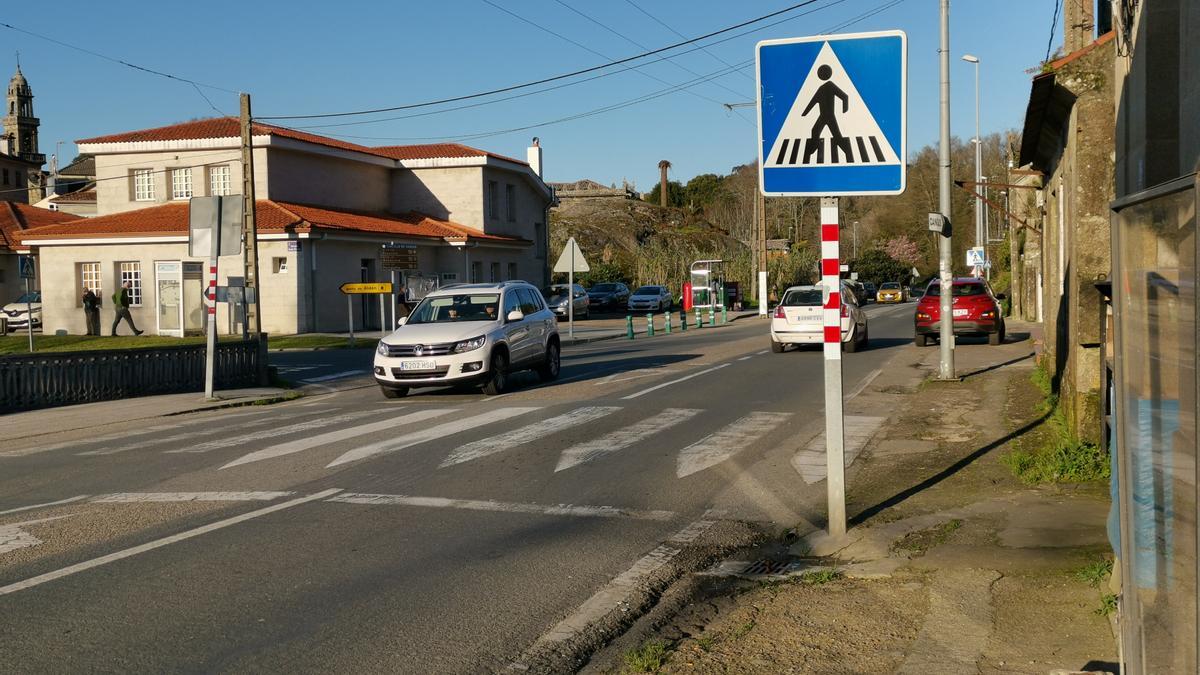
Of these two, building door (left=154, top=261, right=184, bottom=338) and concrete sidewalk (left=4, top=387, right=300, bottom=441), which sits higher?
building door (left=154, top=261, right=184, bottom=338)

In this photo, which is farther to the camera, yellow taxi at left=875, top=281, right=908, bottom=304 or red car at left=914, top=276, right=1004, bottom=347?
yellow taxi at left=875, top=281, right=908, bottom=304

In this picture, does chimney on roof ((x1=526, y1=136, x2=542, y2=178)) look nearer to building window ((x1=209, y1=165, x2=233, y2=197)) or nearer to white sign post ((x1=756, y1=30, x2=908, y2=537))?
building window ((x1=209, y1=165, x2=233, y2=197))

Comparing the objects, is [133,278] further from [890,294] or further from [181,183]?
[890,294]

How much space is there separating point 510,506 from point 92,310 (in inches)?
1308

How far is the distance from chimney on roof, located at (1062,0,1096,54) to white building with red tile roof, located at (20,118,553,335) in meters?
22.3

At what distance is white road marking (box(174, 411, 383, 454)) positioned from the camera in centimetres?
1188

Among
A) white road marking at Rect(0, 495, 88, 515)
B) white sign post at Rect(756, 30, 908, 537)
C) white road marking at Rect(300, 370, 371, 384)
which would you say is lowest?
white road marking at Rect(0, 495, 88, 515)

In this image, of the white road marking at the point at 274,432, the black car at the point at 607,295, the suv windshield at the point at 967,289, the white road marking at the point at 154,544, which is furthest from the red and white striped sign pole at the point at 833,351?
the black car at the point at 607,295

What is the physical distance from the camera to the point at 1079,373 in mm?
10258

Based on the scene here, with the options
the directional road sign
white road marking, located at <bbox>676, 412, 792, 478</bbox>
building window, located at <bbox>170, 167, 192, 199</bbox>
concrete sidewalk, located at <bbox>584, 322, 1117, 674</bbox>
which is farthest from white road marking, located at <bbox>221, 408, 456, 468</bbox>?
building window, located at <bbox>170, 167, 192, 199</bbox>

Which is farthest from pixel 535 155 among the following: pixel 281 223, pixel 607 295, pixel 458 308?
pixel 458 308

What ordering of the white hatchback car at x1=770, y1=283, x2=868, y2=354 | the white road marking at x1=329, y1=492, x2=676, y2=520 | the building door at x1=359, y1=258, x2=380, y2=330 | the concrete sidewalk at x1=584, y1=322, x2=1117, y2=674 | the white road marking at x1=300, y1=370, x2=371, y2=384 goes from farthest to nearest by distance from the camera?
the building door at x1=359, y1=258, x2=380, y2=330, the white hatchback car at x1=770, y1=283, x2=868, y2=354, the white road marking at x1=300, y1=370, x2=371, y2=384, the white road marking at x1=329, y1=492, x2=676, y2=520, the concrete sidewalk at x1=584, y1=322, x2=1117, y2=674

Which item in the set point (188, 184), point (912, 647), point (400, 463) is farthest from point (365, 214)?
point (912, 647)

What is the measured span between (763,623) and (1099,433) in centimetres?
579
